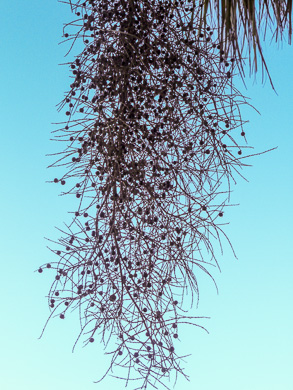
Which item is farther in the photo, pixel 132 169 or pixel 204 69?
pixel 204 69

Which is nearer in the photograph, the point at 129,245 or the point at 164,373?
the point at 164,373

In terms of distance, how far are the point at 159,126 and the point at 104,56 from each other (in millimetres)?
198

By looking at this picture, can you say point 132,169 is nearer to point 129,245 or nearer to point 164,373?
point 129,245

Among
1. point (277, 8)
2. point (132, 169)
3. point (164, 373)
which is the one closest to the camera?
point (164, 373)

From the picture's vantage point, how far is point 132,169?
1.32m

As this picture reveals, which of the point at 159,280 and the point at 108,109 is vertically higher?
the point at 108,109

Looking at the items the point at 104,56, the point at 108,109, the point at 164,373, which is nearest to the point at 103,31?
the point at 104,56

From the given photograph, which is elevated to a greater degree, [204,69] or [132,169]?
[204,69]

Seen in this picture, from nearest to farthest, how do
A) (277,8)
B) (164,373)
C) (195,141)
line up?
(164,373)
(195,141)
(277,8)

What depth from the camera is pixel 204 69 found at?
1533 millimetres

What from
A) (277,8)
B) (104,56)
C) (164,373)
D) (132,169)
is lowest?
(164,373)

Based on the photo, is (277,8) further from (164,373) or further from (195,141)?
(164,373)

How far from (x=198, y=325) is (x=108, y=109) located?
0.50 metres

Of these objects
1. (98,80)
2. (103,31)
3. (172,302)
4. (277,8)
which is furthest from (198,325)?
(277,8)
